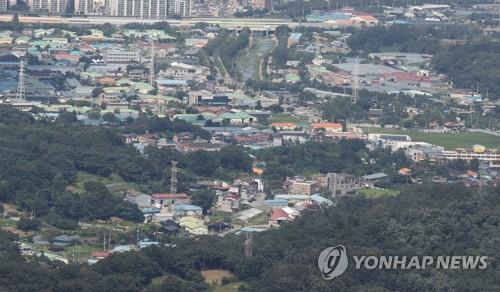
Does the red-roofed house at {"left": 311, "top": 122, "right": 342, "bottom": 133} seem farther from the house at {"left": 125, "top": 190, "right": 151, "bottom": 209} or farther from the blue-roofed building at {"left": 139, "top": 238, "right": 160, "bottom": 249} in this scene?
the blue-roofed building at {"left": 139, "top": 238, "right": 160, "bottom": 249}

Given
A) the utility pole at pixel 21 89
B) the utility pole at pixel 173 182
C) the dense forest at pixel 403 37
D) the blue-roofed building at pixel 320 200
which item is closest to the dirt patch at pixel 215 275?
the blue-roofed building at pixel 320 200

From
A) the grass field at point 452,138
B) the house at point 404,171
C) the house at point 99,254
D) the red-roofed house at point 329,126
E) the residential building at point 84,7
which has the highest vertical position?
the residential building at point 84,7

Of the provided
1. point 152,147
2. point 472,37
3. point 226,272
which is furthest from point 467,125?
point 226,272

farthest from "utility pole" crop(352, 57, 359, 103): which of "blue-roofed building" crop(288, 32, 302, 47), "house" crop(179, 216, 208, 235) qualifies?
"house" crop(179, 216, 208, 235)

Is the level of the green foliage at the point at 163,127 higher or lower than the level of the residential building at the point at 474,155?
higher

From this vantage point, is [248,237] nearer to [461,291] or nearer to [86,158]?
[461,291]

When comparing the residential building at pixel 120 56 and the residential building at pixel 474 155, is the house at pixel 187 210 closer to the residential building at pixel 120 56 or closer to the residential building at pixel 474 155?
the residential building at pixel 474 155

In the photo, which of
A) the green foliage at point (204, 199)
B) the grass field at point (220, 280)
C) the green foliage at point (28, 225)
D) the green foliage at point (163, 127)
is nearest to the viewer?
the grass field at point (220, 280)
